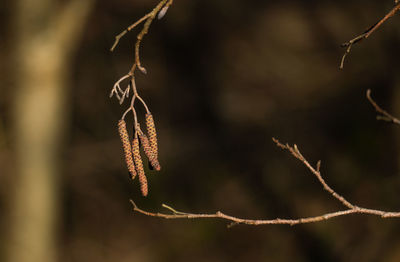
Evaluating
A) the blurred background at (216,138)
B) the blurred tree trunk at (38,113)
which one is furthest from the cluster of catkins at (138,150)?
the blurred background at (216,138)

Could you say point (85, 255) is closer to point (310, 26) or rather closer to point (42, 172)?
point (42, 172)

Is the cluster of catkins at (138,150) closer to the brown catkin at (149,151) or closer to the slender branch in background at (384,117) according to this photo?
the brown catkin at (149,151)

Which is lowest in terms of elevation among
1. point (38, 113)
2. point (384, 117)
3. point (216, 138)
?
point (216, 138)

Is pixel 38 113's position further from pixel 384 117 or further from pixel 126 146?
pixel 384 117

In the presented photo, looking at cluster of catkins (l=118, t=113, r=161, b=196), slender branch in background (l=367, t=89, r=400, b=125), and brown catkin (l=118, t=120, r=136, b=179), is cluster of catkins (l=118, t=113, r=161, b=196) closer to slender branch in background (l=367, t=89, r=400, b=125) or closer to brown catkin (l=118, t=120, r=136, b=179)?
brown catkin (l=118, t=120, r=136, b=179)

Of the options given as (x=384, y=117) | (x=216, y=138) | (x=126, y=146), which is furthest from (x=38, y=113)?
(x=216, y=138)

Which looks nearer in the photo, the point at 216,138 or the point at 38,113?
the point at 38,113

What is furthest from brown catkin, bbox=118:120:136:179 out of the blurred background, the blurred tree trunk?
the blurred background
